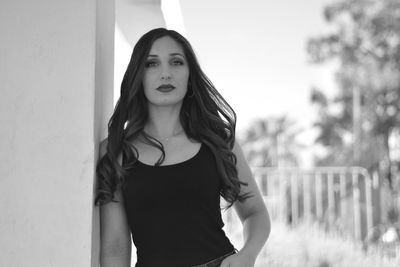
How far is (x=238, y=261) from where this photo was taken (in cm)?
196

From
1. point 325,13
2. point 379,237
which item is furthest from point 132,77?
point 325,13

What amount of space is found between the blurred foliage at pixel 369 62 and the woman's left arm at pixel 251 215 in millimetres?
16034

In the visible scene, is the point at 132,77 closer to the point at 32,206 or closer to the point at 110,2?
the point at 110,2

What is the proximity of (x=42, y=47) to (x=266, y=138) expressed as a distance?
46.3m

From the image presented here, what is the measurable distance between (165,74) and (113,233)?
0.67 metres

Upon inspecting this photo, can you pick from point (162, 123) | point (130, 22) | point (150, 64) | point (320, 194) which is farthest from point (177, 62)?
point (320, 194)

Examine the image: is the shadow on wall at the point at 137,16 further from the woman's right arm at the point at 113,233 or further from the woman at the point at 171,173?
the woman's right arm at the point at 113,233

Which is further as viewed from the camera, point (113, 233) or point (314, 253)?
point (314, 253)

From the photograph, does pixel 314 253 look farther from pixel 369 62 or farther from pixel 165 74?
pixel 369 62

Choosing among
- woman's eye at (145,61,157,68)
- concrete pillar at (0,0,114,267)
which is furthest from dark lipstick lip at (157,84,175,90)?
concrete pillar at (0,0,114,267)

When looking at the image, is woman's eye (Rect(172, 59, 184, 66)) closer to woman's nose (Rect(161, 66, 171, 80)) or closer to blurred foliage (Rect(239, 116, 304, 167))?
woman's nose (Rect(161, 66, 171, 80))

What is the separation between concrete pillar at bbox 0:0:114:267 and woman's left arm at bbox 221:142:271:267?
63 centimetres

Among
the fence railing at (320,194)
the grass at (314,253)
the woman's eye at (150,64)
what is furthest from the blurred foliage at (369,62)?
the woman's eye at (150,64)

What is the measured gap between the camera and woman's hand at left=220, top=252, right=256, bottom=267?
1.93 m
